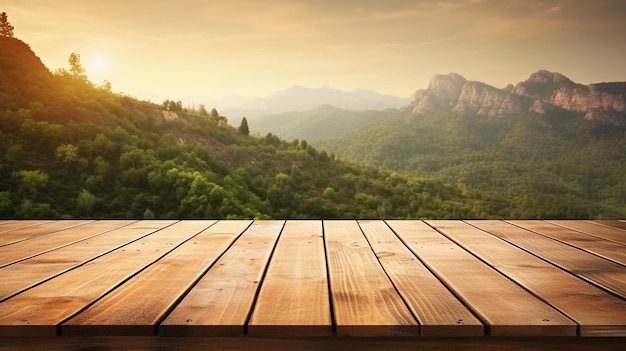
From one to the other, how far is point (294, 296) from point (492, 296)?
0.64 meters

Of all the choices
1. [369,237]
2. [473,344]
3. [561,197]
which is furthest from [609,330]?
[561,197]

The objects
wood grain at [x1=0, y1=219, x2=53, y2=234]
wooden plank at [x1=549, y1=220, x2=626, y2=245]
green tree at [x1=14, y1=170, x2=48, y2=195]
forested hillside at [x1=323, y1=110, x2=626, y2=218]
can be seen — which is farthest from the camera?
forested hillside at [x1=323, y1=110, x2=626, y2=218]

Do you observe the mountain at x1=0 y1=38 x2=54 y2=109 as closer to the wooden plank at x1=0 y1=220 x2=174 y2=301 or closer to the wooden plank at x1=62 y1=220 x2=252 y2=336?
the wooden plank at x1=0 y1=220 x2=174 y2=301

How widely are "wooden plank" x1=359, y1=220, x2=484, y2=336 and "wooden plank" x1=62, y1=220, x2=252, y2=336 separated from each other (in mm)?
724

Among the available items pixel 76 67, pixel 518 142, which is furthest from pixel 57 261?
pixel 518 142

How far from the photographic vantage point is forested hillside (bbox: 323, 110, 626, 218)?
64.9 meters

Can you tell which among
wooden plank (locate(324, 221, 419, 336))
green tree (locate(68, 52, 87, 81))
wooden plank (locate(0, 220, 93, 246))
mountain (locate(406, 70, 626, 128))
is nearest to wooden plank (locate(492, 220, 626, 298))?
wooden plank (locate(324, 221, 419, 336))

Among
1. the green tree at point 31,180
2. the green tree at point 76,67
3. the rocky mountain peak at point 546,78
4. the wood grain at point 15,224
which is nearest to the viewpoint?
the wood grain at point 15,224

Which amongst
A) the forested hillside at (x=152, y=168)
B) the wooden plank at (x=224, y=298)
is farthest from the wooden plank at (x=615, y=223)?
the forested hillside at (x=152, y=168)

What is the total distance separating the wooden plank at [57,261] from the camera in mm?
1498

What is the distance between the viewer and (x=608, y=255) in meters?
2.02

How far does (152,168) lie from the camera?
32.9 m

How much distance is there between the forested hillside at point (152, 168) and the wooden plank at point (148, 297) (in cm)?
2388

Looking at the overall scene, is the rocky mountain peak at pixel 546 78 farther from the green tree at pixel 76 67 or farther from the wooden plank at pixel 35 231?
the wooden plank at pixel 35 231
